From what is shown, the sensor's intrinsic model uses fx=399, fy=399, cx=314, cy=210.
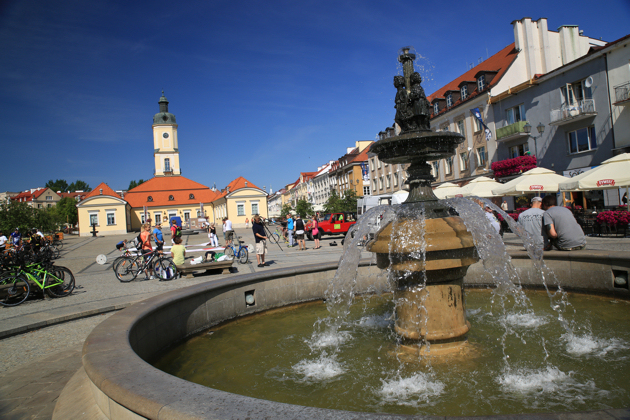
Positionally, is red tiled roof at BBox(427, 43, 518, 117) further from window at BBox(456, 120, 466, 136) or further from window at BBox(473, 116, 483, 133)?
window at BBox(473, 116, 483, 133)

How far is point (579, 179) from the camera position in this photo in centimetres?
1565

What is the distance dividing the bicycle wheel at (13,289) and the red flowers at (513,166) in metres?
29.0

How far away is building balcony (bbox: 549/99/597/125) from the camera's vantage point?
23.8 m

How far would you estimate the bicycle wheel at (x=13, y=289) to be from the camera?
8.94 meters

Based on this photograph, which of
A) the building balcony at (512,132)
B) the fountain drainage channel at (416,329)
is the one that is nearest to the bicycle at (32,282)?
the fountain drainage channel at (416,329)

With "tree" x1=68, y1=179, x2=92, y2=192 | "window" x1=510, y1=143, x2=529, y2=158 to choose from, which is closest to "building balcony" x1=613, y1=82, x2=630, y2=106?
"window" x1=510, y1=143, x2=529, y2=158

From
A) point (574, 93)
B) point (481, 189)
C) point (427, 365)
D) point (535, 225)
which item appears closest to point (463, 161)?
point (574, 93)

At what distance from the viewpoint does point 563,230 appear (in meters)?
7.70

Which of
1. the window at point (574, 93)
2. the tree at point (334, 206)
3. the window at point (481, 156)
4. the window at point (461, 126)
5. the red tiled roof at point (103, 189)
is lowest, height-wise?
the tree at point (334, 206)

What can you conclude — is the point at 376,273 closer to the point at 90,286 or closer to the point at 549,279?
the point at 549,279

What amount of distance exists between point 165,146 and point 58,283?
87.8 m

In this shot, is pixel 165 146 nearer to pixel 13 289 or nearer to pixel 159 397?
pixel 13 289

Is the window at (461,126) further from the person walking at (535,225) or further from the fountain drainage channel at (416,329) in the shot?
the fountain drainage channel at (416,329)

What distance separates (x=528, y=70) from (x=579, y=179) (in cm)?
2216
